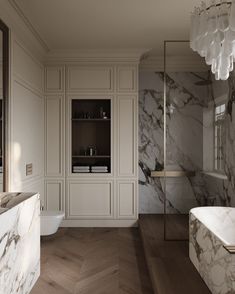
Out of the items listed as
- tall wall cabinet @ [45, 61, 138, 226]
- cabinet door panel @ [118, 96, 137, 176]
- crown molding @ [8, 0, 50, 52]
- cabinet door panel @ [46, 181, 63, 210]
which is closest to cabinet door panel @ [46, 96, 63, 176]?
tall wall cabinet @ [45, 61, 138, 226]

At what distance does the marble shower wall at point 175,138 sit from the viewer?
4.65 metres

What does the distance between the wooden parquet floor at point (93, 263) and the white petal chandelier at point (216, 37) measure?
2.02 m

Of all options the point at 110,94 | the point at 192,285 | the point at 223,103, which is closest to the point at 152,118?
the point at 110,94

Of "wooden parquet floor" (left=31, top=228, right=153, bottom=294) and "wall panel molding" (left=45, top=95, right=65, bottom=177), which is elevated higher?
"wall panel molding" (left=45, top=95, right=65, bottom=177)

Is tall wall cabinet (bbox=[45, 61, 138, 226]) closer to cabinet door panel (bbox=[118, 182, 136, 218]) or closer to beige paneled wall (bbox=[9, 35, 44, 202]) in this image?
cabinet door panel (bbox=[118, 182, 136, 218])

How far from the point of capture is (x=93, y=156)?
4.39 meters

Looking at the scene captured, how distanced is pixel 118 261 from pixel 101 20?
277 cm

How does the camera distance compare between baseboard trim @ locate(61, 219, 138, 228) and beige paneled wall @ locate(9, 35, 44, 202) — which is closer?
beige paneled wall @ locate(9, 35, 44, 202)

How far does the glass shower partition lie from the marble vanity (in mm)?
2666

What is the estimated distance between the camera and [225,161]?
3.98 metres

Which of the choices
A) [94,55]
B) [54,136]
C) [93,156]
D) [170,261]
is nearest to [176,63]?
[94,55]

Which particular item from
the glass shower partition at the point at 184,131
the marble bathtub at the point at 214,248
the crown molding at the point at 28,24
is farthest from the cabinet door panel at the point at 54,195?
the marble bathtub at the point at 214,248

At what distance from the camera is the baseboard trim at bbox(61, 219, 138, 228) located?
4.41 m

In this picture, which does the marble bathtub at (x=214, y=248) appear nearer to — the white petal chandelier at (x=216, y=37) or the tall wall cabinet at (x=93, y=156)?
the white petal chandelier at (x=216, y=37)
